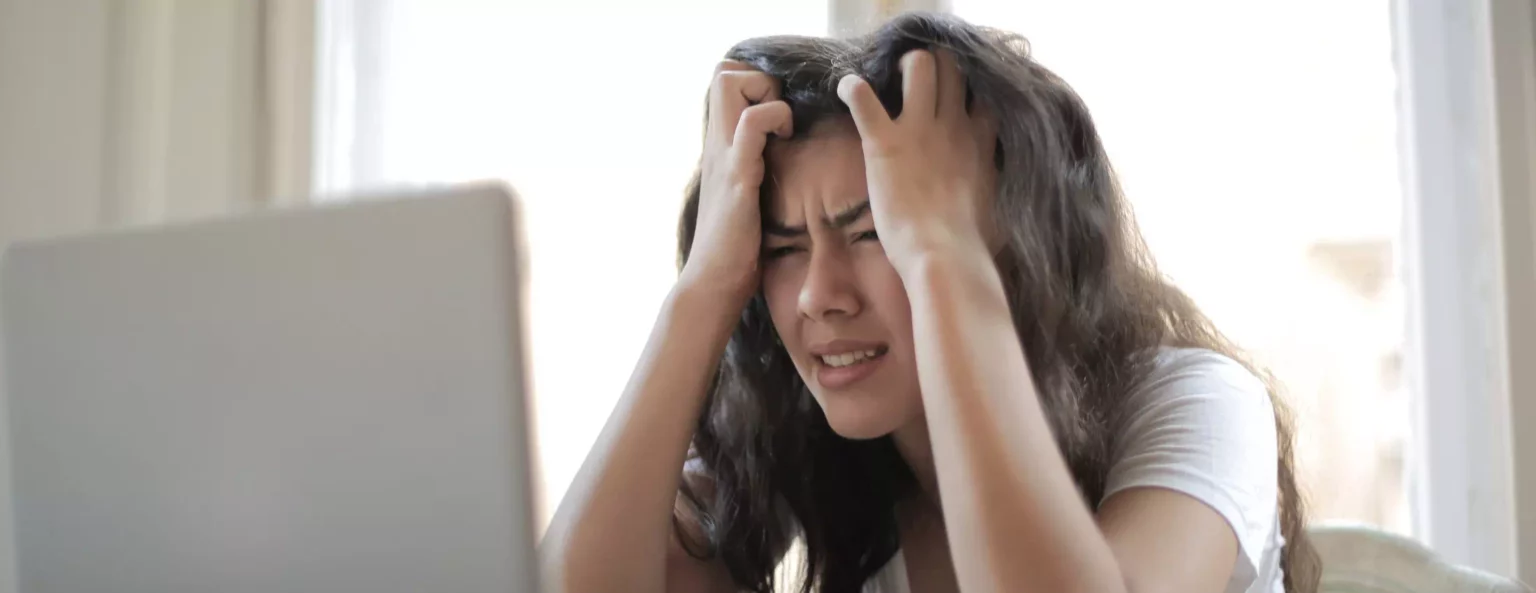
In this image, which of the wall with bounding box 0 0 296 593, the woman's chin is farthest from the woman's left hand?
the wall with bounding box 0 0 296 593

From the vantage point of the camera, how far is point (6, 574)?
1328 mm

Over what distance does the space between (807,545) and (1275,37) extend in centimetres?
Result: 96

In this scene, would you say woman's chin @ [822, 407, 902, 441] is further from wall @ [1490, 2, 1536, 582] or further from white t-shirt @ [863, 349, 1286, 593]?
wall @ [1490, 2, 1536, 582]

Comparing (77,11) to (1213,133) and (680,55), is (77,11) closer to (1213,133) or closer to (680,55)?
(680,55)

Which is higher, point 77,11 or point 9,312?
point 77,11

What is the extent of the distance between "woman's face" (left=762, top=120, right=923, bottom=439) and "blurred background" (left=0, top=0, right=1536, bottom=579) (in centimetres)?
60

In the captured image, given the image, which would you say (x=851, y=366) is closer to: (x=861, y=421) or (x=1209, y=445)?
(x=861, y=421)

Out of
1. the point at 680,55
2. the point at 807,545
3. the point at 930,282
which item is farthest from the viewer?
the point at 680,55

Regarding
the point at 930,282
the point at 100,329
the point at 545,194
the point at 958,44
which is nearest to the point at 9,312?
the point at 100,329

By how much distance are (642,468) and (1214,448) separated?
441 mm

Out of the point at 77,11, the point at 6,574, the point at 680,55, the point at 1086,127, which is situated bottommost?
the point at 6,574

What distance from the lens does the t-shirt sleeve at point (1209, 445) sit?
774mm

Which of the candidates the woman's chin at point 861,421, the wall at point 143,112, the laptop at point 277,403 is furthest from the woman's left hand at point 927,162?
the wall at point 143,112

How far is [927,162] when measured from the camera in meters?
0.86
